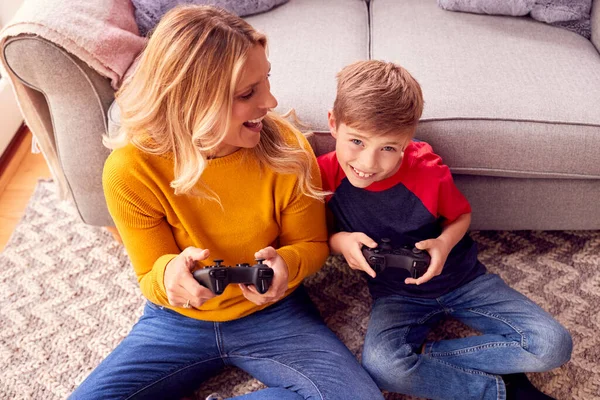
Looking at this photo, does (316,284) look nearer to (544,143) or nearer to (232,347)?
(232,347)

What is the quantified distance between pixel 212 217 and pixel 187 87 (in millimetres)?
258

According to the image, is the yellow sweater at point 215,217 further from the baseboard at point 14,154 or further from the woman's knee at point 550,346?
the baseboard at point 14,154

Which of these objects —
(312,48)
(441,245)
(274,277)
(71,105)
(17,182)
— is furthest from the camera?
(17,182)

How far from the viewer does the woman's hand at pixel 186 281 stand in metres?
0.89

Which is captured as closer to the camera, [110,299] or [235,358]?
[235,358]

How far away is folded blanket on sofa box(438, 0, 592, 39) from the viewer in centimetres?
136

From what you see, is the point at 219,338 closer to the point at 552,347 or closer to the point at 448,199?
the point at 448,199

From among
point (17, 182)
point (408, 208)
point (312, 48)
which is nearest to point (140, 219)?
point (408, 208)

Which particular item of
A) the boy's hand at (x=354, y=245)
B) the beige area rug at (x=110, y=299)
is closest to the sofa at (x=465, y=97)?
the beige area rug at (x=110, y=299)

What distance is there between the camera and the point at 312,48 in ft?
4.27

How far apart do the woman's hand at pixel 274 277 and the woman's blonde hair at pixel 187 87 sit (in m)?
0.16

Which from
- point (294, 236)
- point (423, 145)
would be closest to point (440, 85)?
point (423, 145)

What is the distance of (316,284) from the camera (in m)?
1.33

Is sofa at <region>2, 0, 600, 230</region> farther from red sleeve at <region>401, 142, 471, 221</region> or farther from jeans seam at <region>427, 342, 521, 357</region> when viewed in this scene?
jeans seam at <region>427, 342, 521, 357</region>
